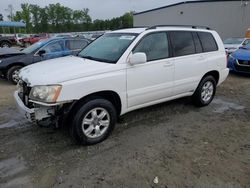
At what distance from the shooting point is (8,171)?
3475 mm

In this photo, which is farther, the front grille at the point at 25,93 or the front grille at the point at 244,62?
the front grille at the point at 244,62

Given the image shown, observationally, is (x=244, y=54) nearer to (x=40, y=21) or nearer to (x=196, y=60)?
(x=196, y=60)

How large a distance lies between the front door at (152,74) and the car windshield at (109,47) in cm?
24

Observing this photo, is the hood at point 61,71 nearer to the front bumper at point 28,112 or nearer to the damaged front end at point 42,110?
the damaged front end at point 42,110

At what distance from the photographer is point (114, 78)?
4.10 m

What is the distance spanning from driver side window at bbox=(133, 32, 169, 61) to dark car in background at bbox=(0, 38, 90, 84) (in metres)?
4.44

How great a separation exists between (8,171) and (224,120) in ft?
13.1

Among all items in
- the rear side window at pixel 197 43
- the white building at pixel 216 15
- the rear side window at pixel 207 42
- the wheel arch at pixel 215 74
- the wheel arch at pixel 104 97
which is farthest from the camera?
the white building at pixel 216 15

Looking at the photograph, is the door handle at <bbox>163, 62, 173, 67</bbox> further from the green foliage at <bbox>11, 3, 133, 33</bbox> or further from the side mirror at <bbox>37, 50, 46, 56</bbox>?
the green foliage at <bbox>11, 3, 133, 33</bbox>

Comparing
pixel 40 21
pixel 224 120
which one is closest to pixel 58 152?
pixel 224 120

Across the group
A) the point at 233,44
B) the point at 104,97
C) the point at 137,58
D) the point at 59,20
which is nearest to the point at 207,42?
the point at 137,58

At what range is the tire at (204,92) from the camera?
5723mm

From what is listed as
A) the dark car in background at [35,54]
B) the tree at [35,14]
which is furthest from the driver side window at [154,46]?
the tree at [35,14]

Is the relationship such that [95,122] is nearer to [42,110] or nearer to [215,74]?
[42,110]
